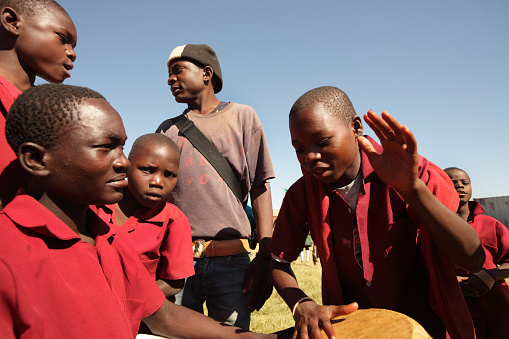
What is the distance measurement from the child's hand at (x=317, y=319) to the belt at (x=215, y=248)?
3.75ft

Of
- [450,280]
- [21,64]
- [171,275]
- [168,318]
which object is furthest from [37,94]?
[450,280]

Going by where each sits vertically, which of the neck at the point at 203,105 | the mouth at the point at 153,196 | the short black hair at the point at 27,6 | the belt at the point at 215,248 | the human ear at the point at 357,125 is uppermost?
the short black hair at the point at 27,6

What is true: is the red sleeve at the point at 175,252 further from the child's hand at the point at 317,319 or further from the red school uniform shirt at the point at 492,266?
the red school uniform shirt at the point at 492,266

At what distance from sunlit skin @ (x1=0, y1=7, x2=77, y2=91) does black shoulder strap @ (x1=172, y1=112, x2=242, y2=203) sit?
3.94ft

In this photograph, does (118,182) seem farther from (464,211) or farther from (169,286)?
(464,211)

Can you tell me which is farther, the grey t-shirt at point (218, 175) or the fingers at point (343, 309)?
the grey t-shirt at point (218, 175)

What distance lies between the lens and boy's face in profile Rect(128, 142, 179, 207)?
271cm

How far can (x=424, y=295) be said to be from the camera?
2.24 m

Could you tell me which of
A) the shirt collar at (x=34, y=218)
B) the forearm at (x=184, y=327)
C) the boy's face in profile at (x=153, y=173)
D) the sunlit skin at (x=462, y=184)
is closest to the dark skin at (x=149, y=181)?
the boy's face in profile at (x=153, y=173)

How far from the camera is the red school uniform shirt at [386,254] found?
202 centimetres

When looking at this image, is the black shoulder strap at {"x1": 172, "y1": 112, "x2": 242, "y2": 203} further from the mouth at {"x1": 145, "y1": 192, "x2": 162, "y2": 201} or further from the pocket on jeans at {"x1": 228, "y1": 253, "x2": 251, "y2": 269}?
the mouth at {"x1": 145, "y1": 192, "x2": 162, "y2": 201}

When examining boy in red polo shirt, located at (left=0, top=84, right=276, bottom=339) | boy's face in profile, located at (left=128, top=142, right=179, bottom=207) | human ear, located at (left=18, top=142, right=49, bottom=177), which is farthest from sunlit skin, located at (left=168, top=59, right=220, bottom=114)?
human ear, located at (left=18, top=142, right=49, bottom=177)

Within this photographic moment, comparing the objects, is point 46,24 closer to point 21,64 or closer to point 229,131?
point 21,64

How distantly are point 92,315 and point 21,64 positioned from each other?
1.48 meters
